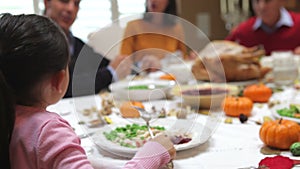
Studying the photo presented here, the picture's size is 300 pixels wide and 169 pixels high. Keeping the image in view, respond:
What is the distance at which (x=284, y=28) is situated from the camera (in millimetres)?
2910

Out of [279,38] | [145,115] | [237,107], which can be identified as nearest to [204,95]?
[237,107]

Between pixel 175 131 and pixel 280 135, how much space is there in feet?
0.88

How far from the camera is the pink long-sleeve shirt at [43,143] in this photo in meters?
0.73

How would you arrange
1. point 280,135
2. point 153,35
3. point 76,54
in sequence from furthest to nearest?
1. point 153,35
2. point 76,54
3. point 280,135

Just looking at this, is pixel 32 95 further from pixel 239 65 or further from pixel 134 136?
pixel 239 65

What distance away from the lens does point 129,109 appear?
1100 mm

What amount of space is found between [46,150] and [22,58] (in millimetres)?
185

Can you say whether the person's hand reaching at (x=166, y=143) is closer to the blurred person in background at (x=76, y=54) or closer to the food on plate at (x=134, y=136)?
the food on plate at (x=134, y=136)

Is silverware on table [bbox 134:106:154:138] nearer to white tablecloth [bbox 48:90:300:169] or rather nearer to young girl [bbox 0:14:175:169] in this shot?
white tablecloth [bbox 48:90:300:169]

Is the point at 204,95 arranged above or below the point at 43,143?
below

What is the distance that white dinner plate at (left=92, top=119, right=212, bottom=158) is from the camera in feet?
3.20

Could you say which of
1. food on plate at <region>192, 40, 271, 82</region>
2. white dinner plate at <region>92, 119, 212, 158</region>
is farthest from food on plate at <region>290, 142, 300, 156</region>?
food on plate at <region>192, 40, 271, 82</region>

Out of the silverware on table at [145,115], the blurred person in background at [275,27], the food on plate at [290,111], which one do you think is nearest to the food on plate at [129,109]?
the silverware on table at [145,115]

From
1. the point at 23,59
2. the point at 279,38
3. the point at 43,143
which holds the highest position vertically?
the point at 23,59
